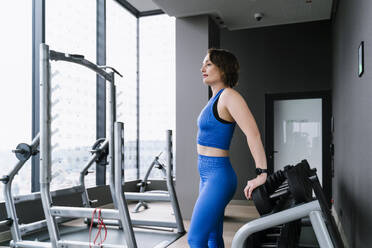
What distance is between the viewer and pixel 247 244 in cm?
145

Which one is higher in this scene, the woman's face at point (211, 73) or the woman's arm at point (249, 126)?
the woman's face at point (211, 73)

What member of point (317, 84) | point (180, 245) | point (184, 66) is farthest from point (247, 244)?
point (317, 84)

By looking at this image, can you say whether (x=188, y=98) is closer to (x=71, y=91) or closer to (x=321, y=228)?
(x=71, y=91)

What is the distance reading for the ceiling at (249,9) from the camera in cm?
425

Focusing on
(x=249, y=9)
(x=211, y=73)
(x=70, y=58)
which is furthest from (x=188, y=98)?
(x=211, y=73)

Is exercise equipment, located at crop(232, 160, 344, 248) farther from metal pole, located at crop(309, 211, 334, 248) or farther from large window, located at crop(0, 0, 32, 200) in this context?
large window, located at crop(0, 0, 32, 200)

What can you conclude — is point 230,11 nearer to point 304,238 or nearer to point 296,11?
point 296,11

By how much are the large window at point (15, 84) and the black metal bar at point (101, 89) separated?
1315 mm

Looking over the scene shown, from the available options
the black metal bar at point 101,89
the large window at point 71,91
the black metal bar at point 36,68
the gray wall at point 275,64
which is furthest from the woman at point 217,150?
the gray wall at point 275,64

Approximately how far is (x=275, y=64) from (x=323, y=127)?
130cm

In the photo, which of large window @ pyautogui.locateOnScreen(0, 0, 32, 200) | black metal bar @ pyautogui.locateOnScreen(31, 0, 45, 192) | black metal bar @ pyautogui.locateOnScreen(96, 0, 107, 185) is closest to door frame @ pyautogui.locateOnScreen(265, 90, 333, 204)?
black metal bar @ pyautogui.locateOnScreen(96, 0, 107, 185)

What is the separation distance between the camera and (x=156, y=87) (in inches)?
253

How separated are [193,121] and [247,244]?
3.17m

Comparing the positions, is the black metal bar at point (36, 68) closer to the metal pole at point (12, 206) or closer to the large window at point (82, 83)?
the large window at point (82, 83)
